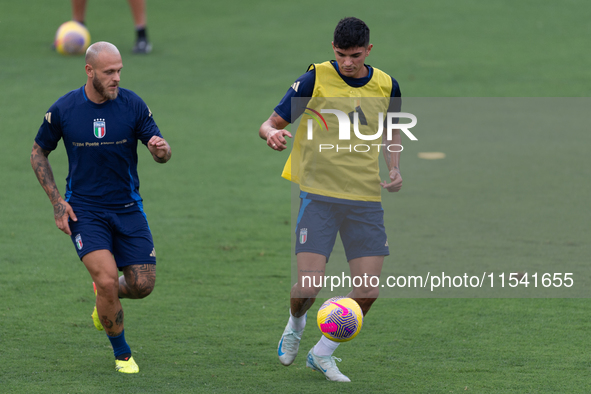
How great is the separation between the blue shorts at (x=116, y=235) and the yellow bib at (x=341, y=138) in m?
1.26

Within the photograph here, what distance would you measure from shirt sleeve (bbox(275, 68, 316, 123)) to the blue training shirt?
3.02ft

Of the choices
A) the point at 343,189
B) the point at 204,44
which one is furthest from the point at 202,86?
the point at 343,189

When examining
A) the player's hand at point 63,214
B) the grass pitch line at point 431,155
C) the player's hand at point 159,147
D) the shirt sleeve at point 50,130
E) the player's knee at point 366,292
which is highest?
the grass pitch line at point 431,155

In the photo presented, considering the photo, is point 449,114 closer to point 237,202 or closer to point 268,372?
point 237,202

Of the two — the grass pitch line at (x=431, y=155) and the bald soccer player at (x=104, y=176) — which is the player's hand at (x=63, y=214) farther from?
the grass pitch line at (x=431, y=155)

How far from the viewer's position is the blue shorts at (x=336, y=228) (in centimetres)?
549

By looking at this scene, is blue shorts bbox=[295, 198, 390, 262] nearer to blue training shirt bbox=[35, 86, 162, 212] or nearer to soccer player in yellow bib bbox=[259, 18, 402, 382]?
soccer player in yellow bib bbox=[259, 18, 402, 382]

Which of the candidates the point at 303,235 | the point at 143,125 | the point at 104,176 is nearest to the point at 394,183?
the point at 303,235

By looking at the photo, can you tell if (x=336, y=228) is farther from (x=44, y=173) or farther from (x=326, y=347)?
(x=44, y=173)

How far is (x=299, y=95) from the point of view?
18.1 ft

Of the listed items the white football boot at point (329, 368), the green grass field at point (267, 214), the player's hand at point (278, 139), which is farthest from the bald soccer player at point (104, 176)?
the white football boot at point (329, 368)

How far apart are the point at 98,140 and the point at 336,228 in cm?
174

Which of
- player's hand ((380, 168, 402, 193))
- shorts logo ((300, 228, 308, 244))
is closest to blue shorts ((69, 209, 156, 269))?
shorts logo ((300, 228, 308, 244))

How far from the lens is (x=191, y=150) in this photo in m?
12.6
